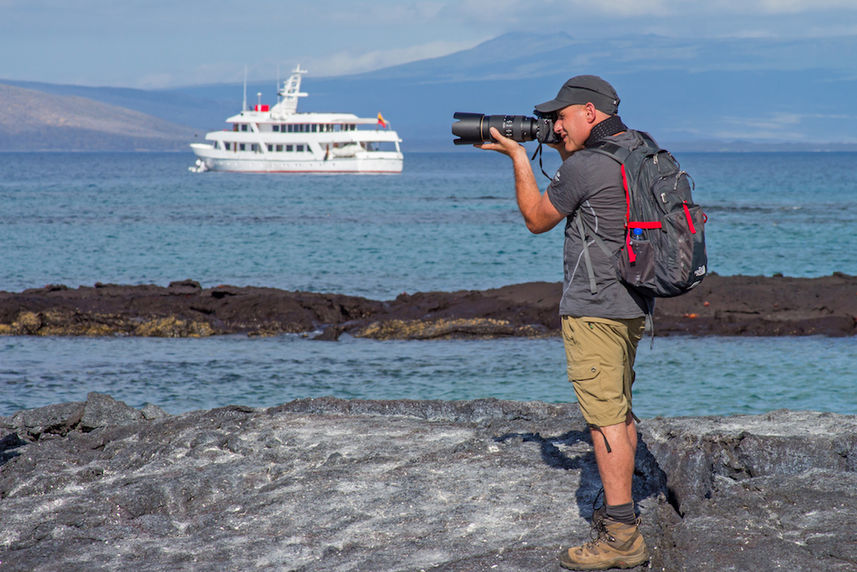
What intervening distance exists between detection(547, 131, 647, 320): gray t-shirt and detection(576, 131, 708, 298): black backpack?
3 cm

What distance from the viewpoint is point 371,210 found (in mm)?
41688

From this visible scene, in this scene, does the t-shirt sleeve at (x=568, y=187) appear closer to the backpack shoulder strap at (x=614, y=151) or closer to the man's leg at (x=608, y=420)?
the backpack shoulder strap at (x=614, y=151)

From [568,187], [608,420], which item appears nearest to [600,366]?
[608,420]

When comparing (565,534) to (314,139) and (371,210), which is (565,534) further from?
(314,139)

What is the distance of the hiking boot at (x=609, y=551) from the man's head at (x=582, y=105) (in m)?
1.41

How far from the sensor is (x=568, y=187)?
3389 millimetres

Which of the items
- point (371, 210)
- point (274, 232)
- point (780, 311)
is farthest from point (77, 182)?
point (780, 311)

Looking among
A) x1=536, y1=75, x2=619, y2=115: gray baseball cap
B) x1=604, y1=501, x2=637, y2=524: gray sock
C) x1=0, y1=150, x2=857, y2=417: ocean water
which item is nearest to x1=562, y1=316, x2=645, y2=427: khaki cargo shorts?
x1=604, y1=501, x2=637, y2=524: gray sock

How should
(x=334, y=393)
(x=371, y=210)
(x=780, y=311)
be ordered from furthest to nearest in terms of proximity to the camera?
(x=371, y=210), (x=780, y=311), (x=334, y=393)

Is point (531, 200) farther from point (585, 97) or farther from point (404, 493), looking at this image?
point (404, 493)

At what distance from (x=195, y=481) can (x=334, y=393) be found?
4.63 meters

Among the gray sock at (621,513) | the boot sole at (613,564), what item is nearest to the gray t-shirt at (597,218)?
the gray sock at (621,513)

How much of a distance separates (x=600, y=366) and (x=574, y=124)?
34.8 inches

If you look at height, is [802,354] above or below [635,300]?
below
